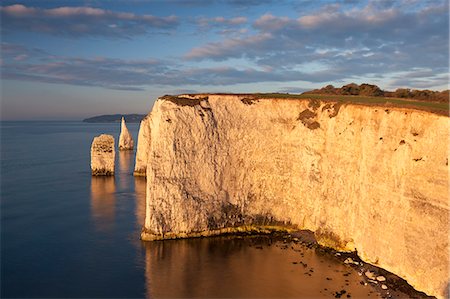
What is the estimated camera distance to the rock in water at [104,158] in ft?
196

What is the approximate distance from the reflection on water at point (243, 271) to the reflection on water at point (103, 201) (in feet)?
27.4

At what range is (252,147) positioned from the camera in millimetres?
36656

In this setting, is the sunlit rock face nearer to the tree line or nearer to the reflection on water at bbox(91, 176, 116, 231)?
the reflection on water at bbox(91, 176, 116, 231)

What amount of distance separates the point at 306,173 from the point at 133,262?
54.9 ft

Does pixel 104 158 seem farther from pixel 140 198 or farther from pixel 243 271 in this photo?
pixel 243 271

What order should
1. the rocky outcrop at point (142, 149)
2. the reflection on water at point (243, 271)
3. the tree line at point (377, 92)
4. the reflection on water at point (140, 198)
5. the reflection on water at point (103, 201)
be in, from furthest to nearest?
the rocky outcrop at point (142, 149)
the tree line at point (377, 92)
the reflection on water at point (140, 198)
the reflection on water at point (103, 201)
the reflection on water at point (243, 271)

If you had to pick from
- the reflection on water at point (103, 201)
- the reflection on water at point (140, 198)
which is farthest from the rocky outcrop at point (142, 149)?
the reflection on water at point (103, 201)

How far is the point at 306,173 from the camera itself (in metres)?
34.4

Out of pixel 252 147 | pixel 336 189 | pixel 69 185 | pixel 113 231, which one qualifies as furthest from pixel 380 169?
pixel 69 185

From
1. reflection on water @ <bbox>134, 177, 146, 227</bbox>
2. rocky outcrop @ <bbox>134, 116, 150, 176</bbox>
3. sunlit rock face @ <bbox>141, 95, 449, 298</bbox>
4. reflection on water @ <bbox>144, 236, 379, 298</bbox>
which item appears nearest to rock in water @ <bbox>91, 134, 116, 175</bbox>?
rocky outcrop @ <bbox>134, 116, 150, 176</bbox>

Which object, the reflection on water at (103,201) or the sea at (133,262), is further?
the reflection on water at (103,201)

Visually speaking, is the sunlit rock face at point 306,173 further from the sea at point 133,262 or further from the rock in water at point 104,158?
the rock in water at point 104,158

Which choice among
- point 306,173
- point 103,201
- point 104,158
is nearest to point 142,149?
point 104,158

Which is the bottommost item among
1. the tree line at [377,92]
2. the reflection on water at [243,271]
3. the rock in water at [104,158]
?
the reflection on water at [243,271]
